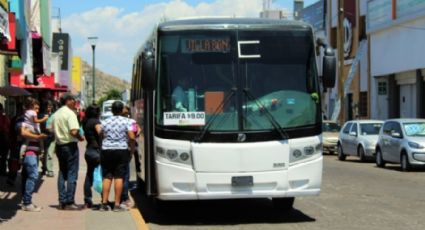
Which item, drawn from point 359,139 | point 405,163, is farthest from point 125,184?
point 359,139

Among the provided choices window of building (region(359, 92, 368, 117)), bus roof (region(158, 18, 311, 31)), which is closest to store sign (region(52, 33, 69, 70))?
window of building (region(359, 92, 368, 117))

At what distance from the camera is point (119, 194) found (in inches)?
444

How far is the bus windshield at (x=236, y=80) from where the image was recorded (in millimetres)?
10391

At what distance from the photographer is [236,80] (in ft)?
34.6

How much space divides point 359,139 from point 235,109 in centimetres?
1756

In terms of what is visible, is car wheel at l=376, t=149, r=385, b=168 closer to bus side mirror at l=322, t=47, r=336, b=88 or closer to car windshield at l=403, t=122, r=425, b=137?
car windshield at l=403, t=122, r=425, b=137

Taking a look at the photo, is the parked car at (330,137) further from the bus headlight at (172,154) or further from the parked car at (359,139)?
the bus headlight at (172,154)

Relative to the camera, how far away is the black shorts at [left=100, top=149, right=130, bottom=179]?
441 inches

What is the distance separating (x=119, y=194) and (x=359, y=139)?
57.0 ft

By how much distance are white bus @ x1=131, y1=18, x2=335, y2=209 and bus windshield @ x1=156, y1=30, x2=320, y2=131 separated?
0.05 feet

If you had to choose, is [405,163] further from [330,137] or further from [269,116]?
[269,116]

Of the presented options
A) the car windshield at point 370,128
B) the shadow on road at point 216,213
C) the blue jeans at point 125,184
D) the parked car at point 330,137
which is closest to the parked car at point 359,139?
the car windshield at point 370,128

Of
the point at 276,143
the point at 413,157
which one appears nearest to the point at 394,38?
the point at 413,157

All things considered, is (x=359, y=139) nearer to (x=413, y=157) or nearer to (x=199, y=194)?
(x=413, y=157)
